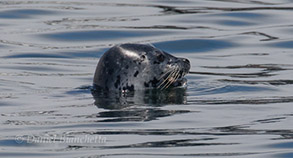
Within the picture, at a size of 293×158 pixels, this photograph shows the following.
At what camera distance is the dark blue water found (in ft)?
28.7

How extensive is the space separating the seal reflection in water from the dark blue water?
0.29m

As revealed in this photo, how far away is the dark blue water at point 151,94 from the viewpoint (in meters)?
8.73

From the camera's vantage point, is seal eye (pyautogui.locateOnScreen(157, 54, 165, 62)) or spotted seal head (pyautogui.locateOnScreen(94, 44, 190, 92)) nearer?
spotted seal head (pyautogui.locateOnScreen(94, 44, 190, 92))

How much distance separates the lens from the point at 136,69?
1216 cm

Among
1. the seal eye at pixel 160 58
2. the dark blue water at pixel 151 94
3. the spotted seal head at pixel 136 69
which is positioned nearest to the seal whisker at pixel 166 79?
the spotted seal head at pixel 136 69

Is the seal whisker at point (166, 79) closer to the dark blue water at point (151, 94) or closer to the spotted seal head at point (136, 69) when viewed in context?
the spotted seal head at point (136, 69)

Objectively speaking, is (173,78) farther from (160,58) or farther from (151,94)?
(151,94)

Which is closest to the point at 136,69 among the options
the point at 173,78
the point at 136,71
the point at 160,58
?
the point at 136,71

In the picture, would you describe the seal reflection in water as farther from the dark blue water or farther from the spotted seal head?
the dark blue water

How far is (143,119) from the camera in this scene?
9.93 meters

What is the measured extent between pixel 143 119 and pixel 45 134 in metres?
1.22

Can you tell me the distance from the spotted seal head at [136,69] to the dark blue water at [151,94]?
12.9 inches

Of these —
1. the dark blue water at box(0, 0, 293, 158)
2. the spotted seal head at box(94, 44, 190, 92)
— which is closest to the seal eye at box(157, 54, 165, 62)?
the spotted seal head at box(94, 44, 190, 92)

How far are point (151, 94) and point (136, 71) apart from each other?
0.42 metres
